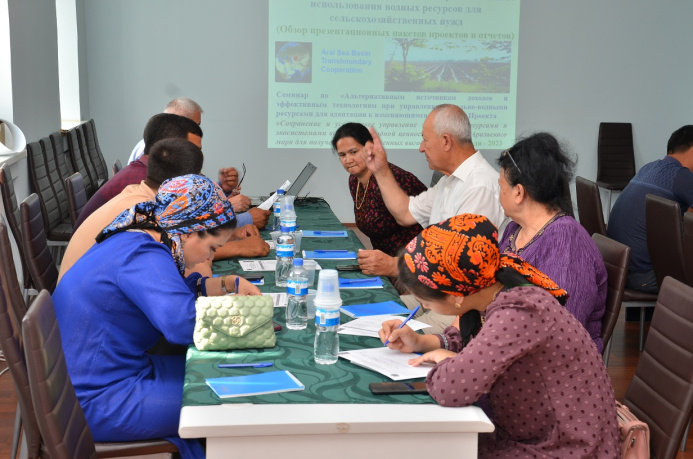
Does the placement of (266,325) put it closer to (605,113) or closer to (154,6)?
(154,6)

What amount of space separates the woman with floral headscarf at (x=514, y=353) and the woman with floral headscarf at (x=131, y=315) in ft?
2.11

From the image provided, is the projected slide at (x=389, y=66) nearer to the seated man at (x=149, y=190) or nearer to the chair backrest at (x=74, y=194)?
the chair backrest at (x=74, y=194)

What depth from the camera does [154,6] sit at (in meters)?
7.25

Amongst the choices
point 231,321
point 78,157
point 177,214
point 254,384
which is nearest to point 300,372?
point 254,384

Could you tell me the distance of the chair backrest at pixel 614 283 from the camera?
2.53 meters

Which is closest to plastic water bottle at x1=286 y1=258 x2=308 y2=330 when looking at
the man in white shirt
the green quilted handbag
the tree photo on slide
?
the green quilted handbag

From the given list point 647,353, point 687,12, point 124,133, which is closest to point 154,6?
point 124,133

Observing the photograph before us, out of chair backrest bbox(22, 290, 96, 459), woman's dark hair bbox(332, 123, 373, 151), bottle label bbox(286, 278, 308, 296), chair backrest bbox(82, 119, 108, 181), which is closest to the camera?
chair backrest bbox(22, 290, 96, 459)

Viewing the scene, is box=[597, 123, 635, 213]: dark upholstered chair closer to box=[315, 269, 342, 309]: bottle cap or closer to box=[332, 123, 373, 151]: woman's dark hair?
box=[332, 123, 373, 151]: woman's dark hair

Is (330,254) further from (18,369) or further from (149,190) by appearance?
(18,369)

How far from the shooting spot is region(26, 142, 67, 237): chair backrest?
4.54m

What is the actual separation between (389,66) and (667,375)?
20.3 feet

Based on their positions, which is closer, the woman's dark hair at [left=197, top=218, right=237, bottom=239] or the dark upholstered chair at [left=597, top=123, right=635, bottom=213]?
the woman's dark hair at [left=197, top=218, right=237, bottom=239]

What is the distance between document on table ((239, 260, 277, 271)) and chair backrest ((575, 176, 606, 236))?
2.09 m
